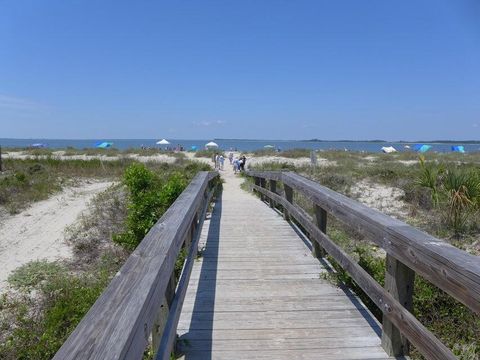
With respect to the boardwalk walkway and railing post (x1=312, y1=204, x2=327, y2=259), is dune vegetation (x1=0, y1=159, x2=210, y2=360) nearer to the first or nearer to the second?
the boardwalk walkway

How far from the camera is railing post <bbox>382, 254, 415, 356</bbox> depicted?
104 inches

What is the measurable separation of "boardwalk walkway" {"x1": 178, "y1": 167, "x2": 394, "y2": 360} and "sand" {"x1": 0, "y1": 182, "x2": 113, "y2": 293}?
17.3ft

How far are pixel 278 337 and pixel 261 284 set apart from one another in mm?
1154

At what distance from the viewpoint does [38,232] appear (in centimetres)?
1162

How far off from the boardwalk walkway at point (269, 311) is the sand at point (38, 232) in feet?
17.3

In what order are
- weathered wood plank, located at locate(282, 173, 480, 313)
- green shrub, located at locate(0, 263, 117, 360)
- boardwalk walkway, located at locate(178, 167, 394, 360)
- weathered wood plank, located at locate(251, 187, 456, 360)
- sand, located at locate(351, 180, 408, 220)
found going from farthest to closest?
sand, located at locate(351, 180, 408, 220) < green shrub, located at locate(0, 263, 117, 360) < boardwalk walkway, located at locate(178, 167, 394, 360) < weathered wood plank, located at locate(251, 187, 456, 360) < weathered wood plank, located at locate(282, 173, 480, 313)

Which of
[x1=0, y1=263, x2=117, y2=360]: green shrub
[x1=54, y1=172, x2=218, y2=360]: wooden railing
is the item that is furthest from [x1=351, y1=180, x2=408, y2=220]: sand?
[x1=54, y1=172, x2=218, y2=360]: wooden railing

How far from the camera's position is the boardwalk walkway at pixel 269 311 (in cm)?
293

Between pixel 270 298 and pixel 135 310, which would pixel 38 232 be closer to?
pixel 270 298

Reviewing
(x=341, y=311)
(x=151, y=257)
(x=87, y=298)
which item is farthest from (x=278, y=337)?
(x=87, y=298)

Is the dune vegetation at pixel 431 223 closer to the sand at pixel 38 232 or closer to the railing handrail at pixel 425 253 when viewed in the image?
the railing handrail at pixel 425 253

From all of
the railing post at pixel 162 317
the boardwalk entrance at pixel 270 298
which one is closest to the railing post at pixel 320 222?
the boardwalk entrance at pixel 270 298

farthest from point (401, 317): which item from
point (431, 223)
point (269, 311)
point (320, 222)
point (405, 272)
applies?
point (431, 223)

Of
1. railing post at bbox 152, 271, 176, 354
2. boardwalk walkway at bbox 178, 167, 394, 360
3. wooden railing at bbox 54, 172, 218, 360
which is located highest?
wooden railing at bbox 54, 172, 218, 360
